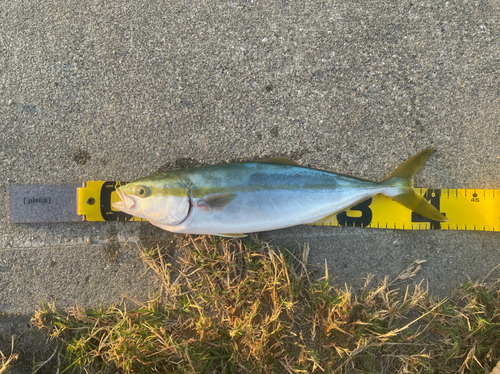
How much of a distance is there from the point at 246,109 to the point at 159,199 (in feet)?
4.14

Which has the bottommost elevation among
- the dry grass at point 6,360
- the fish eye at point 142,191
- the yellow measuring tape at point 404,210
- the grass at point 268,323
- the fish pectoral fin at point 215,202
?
the dry grass at point 6,360

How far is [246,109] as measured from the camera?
2773 millimetres

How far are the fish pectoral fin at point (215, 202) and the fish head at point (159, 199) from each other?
107 millimetres

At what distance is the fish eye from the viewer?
2.17 meters

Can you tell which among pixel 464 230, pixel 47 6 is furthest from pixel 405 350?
pixel 47 6

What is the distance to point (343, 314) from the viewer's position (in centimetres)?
246

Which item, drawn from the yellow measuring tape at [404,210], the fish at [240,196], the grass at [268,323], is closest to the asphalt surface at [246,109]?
the yellow measuring tape at [404,210]

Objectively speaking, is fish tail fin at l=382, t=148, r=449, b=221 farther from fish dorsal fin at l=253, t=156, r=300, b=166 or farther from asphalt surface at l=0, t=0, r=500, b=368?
fish dorsal fin at l=253, t=156, r=300, b=166

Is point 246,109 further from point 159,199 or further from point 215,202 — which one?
point 159,199

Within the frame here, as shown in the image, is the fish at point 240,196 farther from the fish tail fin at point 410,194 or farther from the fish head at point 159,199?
the fish tail fin at point 410,194

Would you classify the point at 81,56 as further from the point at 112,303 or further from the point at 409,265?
the point at 409,265

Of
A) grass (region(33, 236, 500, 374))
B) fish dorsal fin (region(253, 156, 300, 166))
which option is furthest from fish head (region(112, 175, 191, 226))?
fish dorsal fin (region(253, 156, 300, 166))

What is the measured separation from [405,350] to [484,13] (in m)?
3.38

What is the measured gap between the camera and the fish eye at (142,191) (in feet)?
7.13
